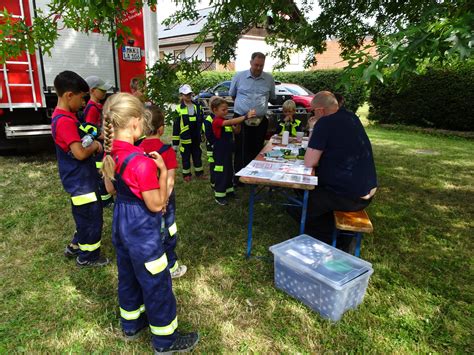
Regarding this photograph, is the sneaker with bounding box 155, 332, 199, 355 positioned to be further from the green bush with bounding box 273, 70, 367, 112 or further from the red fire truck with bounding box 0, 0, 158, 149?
the green bush with bounding box 273, 70, 367, 112

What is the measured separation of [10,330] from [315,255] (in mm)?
2293

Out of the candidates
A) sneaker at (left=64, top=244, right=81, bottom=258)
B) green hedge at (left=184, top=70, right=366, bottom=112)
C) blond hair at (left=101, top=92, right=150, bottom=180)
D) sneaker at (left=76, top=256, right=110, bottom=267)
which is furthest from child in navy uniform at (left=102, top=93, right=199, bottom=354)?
green hedge at (left=184, top=70, right=366, bottom=112)

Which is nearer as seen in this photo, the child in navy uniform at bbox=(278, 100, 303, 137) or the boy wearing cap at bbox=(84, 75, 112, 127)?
the boy wearing cap at bbox=(84, 75, 112, 127)

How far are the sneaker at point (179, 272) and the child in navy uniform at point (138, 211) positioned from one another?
879 millimetres

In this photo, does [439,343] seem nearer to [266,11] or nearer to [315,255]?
[315,255]

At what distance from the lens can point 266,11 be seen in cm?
390

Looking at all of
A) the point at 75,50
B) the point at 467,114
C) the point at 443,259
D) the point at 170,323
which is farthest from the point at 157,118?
the point at 467,114

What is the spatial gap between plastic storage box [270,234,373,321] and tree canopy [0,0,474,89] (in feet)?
4.57

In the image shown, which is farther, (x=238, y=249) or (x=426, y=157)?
(x=426, y=157)

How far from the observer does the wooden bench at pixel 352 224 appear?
2.79 meters

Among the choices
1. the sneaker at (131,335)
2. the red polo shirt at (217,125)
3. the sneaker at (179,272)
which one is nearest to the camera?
the sneaker at (131,335)

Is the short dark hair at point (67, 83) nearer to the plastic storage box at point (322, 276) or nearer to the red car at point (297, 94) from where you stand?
the plastic storage box at point (322, 276)

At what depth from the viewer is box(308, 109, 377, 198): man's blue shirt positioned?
302cm

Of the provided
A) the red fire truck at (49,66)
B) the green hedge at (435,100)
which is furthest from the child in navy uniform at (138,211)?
the green hedge at (435,100)
